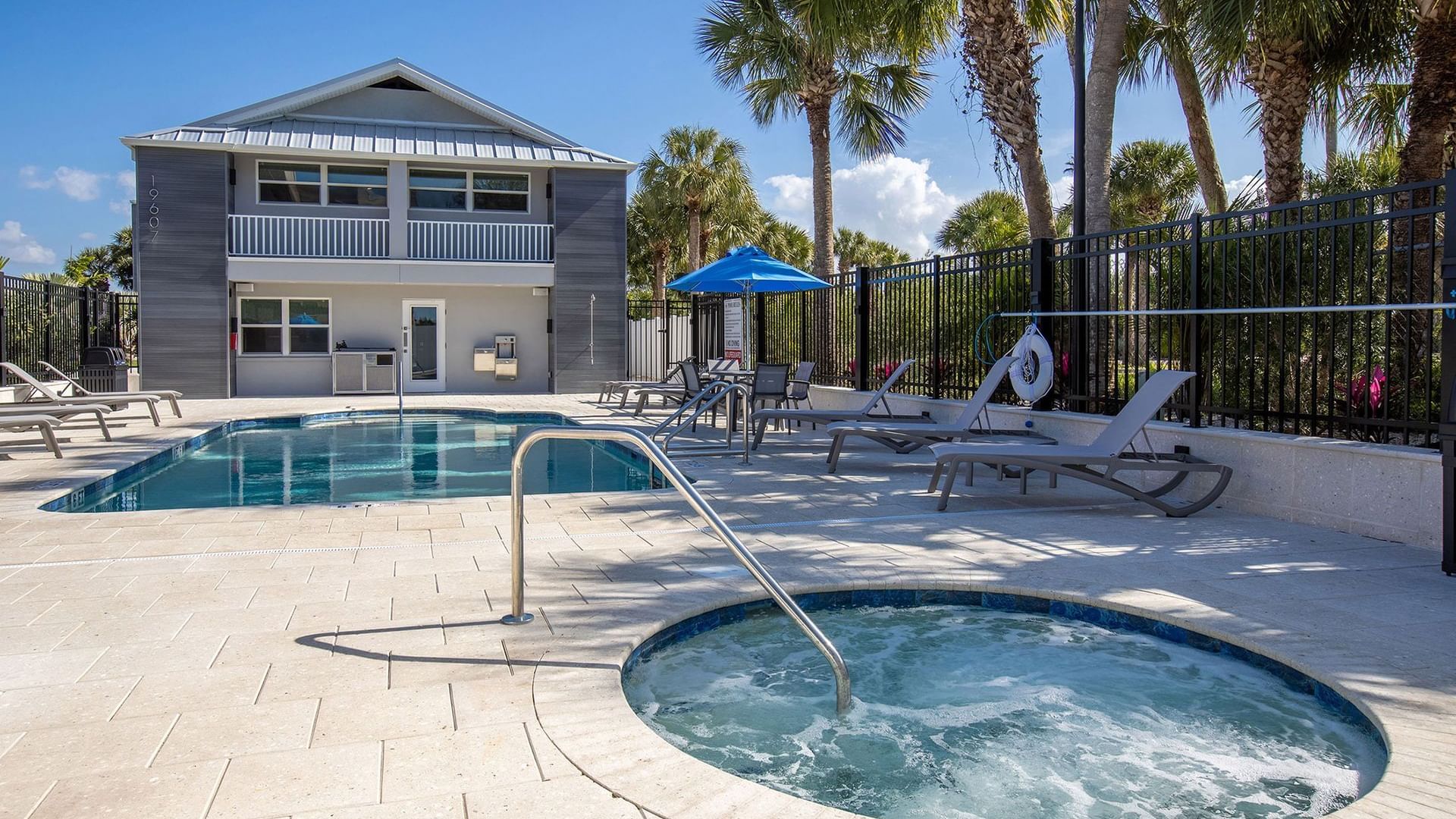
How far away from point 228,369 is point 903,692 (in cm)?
1950

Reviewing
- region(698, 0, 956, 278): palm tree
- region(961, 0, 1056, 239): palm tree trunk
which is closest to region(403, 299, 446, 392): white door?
region(698, 0, 956, 278): palm tree

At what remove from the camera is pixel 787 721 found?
10.9ft

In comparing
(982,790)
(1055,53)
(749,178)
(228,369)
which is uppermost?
(749,178)

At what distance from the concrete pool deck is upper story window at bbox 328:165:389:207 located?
49.1 ft

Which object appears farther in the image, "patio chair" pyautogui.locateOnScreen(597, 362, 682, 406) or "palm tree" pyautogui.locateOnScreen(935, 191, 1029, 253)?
"palm tree" pyautogui.locateOnScreen(935, 191, 1029, 253)

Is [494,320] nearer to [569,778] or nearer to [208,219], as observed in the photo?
[208,219]

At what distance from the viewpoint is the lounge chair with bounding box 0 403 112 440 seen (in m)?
9.09

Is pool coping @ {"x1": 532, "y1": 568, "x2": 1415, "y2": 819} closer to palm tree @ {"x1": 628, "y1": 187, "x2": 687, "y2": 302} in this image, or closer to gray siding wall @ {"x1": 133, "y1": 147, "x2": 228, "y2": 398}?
gray siding wall @ {"x1": 133, "y1": 147, "x2": 228, "y2": 398}

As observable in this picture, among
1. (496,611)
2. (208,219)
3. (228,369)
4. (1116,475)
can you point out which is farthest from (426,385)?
(496,611)

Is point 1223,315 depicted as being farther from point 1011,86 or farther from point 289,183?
point 289,183

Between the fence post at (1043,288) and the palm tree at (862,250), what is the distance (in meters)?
32.0

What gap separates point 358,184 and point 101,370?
6.55 metres

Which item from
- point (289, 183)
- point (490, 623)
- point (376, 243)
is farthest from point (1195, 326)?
point (289, 183)

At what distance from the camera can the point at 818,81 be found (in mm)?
17031
